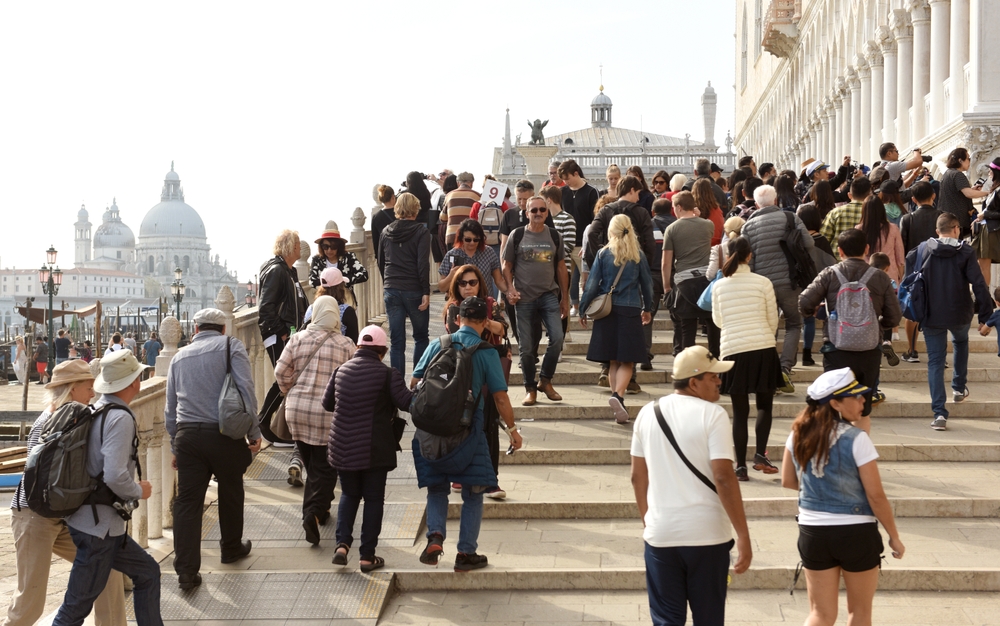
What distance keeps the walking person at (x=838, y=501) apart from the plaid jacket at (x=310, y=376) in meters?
3.55

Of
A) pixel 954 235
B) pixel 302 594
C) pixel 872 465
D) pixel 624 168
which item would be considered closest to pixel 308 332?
pixel 302 594

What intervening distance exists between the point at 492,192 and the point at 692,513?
818cm

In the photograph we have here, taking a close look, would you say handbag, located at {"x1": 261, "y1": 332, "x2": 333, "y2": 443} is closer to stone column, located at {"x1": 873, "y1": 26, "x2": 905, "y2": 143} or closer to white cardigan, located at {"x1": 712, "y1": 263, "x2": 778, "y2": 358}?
white cardigan, located at {"x1": 712, "y1": 263, "x2": 778, "y2": 358}

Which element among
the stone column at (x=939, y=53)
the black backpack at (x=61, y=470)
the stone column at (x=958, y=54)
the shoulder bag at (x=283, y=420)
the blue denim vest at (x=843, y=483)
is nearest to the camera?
the blue denim vest at (x=843, y=483)

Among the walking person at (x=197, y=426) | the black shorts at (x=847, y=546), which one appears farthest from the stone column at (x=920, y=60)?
the black shorts at (x=847, y=546)

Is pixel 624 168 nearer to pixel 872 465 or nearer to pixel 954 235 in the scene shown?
pixel 954 235

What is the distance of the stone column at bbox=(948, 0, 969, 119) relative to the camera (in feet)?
55.9

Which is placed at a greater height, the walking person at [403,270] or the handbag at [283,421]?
the walking person at [403,270]

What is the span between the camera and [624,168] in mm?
55594

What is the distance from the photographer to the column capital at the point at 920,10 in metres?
20.0

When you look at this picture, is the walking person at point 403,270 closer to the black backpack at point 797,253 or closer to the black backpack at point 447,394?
the black backpack at point 797,253

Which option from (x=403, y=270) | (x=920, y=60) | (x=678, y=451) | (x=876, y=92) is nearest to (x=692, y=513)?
(x=678, y=451)

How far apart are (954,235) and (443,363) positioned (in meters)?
4.94

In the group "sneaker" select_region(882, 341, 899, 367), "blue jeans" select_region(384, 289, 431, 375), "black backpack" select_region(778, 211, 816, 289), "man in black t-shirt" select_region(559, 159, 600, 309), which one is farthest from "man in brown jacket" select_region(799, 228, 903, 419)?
"man in black t-shirt" select_region(559, 159, 600, 309)
